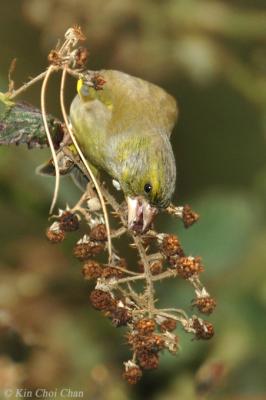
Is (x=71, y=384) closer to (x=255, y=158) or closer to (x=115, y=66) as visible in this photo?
(x=115, y=66)

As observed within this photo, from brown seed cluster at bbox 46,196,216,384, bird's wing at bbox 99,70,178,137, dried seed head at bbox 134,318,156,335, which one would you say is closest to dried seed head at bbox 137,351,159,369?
brown seed cluster at bbox 46,196,216,384

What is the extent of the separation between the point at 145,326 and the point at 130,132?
1523 millimetres

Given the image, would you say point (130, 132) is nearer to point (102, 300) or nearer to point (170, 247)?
point (170, 247)

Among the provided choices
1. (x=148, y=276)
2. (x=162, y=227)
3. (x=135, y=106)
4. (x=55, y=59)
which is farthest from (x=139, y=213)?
(x=162, y=227)

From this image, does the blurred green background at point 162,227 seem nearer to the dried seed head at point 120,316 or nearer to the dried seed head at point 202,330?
the dried seed head at point 202,330

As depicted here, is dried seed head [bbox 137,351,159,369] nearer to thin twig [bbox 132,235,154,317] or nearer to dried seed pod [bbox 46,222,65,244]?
thin twig [bbox 132,235,154,317]

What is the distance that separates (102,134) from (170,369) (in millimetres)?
1541

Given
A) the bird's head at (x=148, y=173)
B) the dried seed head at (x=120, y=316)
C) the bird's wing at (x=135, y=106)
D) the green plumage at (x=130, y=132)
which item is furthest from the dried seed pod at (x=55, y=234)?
the bird's wing at (x=135, y=106)

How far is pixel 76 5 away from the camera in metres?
5.65

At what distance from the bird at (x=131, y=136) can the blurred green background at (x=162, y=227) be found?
17.1 inches

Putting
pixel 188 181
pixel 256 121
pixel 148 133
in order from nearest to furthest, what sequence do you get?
pixel 148 133, pixel 188 181, pixel 256 121

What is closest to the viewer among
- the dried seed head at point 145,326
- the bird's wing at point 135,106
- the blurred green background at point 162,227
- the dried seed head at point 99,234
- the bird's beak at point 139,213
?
the dried seed head at point 145,326

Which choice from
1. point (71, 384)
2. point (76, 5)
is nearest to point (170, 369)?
point (71, 384)

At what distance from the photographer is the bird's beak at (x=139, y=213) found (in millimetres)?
3711
